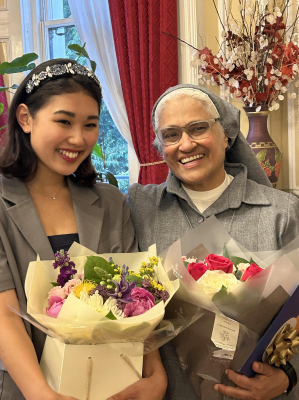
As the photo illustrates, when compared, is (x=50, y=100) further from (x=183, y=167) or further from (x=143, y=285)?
(x=143, y=285)

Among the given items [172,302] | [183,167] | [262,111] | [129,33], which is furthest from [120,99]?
[172,302]

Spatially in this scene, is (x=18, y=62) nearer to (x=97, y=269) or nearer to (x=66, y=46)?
(x=97, y=269)

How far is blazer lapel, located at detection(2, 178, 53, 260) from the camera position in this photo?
1.39m

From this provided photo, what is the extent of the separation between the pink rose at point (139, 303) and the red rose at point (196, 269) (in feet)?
0.51

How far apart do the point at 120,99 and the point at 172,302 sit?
269 cm

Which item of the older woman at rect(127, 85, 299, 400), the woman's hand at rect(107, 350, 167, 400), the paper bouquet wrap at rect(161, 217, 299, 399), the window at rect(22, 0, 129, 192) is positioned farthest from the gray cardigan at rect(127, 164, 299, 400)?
the window at rect(22, 0, 129, 192)

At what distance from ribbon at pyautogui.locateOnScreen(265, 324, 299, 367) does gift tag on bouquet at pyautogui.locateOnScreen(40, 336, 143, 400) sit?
0.36 meters

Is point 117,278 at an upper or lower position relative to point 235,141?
lower

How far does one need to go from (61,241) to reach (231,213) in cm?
69

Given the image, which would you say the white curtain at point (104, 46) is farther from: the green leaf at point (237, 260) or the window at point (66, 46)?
the green leaf at point (237, 260)

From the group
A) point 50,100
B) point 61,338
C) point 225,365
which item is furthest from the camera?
point 50,100

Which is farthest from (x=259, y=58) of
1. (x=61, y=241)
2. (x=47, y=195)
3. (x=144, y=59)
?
(x=61, y=241)

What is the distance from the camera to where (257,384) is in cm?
121

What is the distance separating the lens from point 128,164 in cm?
392
